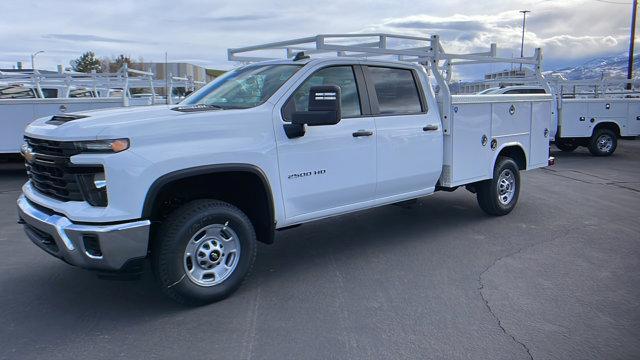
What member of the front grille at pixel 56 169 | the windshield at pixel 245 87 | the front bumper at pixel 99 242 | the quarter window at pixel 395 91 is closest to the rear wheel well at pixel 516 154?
the quarter window at pixel 395 91

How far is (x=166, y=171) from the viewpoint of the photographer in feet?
13.3

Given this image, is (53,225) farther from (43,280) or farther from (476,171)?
(476,171)

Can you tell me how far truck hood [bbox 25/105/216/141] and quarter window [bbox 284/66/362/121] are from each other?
85cm

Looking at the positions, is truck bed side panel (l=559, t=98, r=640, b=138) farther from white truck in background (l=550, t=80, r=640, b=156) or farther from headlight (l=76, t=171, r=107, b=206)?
headlight (l=76, t=171, r=107, b=206)

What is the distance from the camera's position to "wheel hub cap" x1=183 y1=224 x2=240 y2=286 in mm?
4363

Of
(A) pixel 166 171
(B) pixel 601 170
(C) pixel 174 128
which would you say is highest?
(C) pixel 174 128

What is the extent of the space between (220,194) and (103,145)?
1.17 m

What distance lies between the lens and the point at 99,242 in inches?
151

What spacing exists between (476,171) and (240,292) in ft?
11.8

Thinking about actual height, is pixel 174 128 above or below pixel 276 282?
above

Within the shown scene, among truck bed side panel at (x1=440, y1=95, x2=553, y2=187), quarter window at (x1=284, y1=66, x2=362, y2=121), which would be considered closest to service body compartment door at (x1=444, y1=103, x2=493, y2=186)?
truck bed side panel at (x1=440, y1=95, x2=553, y2=187)

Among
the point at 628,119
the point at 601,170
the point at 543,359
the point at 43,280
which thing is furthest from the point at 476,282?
the point at 628,119

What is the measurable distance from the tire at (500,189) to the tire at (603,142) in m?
8.85

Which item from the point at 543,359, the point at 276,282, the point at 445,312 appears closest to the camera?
the point at 543,359
